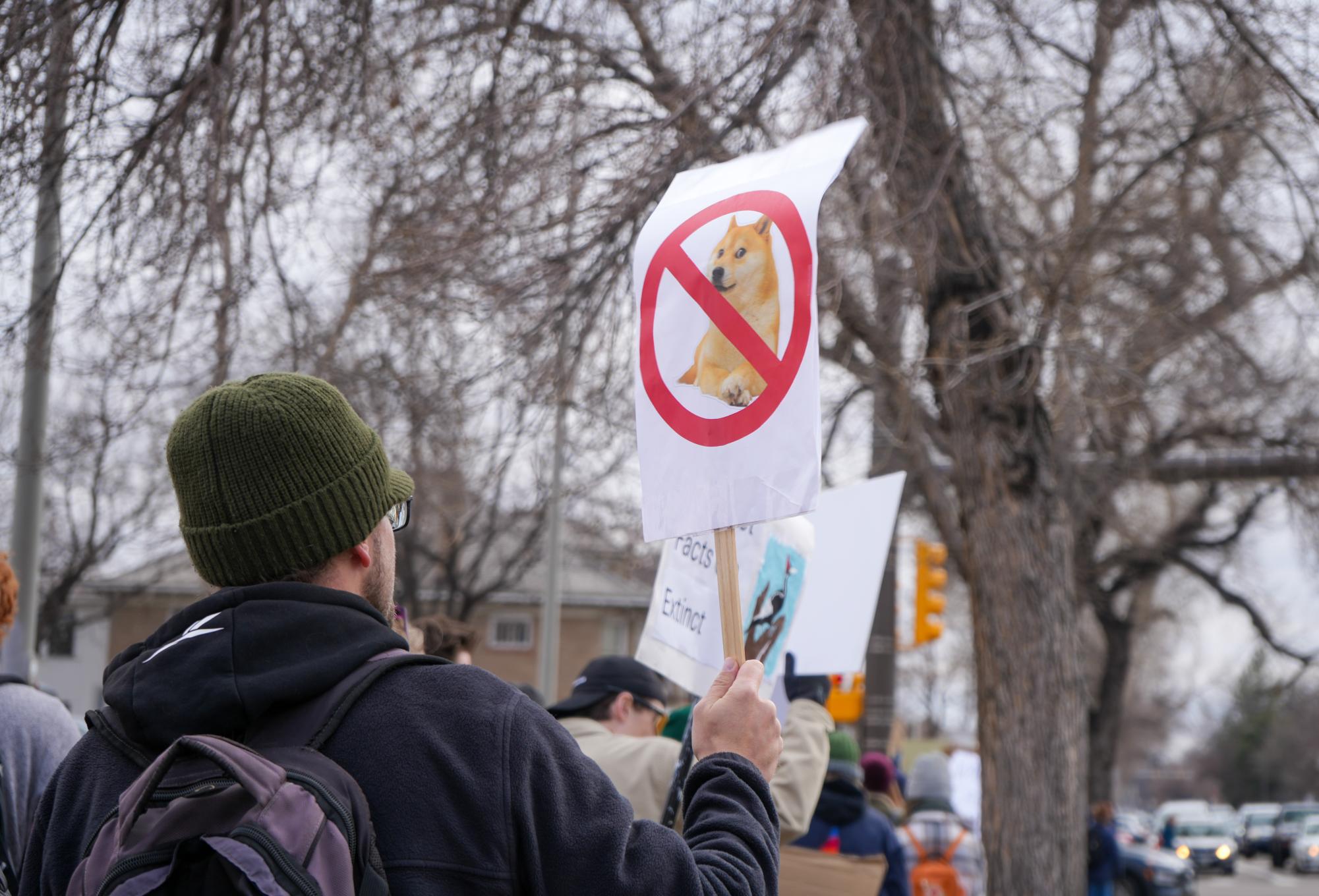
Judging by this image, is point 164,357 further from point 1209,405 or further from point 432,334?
point 1209,405

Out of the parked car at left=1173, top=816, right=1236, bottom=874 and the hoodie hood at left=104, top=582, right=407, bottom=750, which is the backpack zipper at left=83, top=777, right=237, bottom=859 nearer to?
the hoodie hood at left=104, top=582, right=407, bottom=750

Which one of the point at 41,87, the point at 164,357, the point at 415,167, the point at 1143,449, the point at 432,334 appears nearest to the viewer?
the point at 41,87

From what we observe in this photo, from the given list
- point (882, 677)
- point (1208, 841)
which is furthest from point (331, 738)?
point (1208, 841)

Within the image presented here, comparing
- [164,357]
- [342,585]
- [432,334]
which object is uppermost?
[432,334]

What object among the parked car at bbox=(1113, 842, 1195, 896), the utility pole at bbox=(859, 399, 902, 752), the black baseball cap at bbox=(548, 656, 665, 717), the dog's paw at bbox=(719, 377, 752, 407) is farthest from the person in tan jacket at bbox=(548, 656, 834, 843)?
the parked car at bbox=(1113, 842, 1195, 896)

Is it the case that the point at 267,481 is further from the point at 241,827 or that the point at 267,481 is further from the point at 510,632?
the point at 510,632

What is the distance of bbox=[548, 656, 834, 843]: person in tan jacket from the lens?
3693 millimetres

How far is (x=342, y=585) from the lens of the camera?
185 centimetres

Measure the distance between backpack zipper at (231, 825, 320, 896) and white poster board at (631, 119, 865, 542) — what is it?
98 centimetres

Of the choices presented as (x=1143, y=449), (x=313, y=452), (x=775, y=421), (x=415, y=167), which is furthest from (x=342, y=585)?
(x=1143, y=449)

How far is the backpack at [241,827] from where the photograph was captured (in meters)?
1.46

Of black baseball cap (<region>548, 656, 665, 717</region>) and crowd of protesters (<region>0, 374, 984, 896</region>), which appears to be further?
black baseball cap (<region>548, 656, 665, 717</region>)

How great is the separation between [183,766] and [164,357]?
4358 mm

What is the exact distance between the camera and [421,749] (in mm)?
1611
